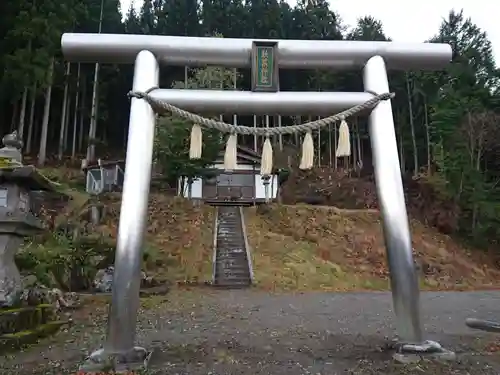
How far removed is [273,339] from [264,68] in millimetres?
3644

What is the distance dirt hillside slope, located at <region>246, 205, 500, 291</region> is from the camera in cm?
1556

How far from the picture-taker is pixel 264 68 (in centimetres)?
588

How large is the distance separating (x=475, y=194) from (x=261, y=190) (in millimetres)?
11303

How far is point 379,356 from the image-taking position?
5.10 metres

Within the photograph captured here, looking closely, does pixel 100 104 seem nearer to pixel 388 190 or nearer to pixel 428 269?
pixel 428 269

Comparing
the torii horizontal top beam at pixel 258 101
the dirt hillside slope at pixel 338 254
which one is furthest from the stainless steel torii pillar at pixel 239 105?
the dirt hillside slope at pixel 338 254

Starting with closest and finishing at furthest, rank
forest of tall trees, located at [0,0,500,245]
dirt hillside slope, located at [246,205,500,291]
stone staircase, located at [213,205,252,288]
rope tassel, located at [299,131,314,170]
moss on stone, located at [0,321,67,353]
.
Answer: moss on stone, located at [0,321,67,353]
rope tassel, located at [299,131,314,170]
stone staircase, located at [213,205,252,288]
dirt hillside slope, located at [246,205,500,291]
forest of tall trees, located at [0,0,500,245]

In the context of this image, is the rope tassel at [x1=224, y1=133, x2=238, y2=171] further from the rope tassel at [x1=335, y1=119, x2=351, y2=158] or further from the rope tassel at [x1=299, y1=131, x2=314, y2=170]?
the rope tassel at [x1=335, y1=119, x2=351, y2=158]

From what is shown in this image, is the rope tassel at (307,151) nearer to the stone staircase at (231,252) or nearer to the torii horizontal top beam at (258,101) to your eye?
the torii horizontal top beam at (258,101)

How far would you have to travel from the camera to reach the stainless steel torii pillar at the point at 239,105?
193 inches

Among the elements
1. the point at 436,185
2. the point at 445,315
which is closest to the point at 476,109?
the point at 436,185

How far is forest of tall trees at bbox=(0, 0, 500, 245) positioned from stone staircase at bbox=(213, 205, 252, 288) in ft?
39.7

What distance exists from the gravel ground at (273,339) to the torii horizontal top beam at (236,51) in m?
3.64

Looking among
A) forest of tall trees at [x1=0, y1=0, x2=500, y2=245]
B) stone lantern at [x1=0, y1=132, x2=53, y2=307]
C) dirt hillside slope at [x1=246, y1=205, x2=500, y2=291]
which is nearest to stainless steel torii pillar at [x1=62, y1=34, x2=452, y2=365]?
stone lantern at [x1=0, y1=132, x2=53, y2=307]
